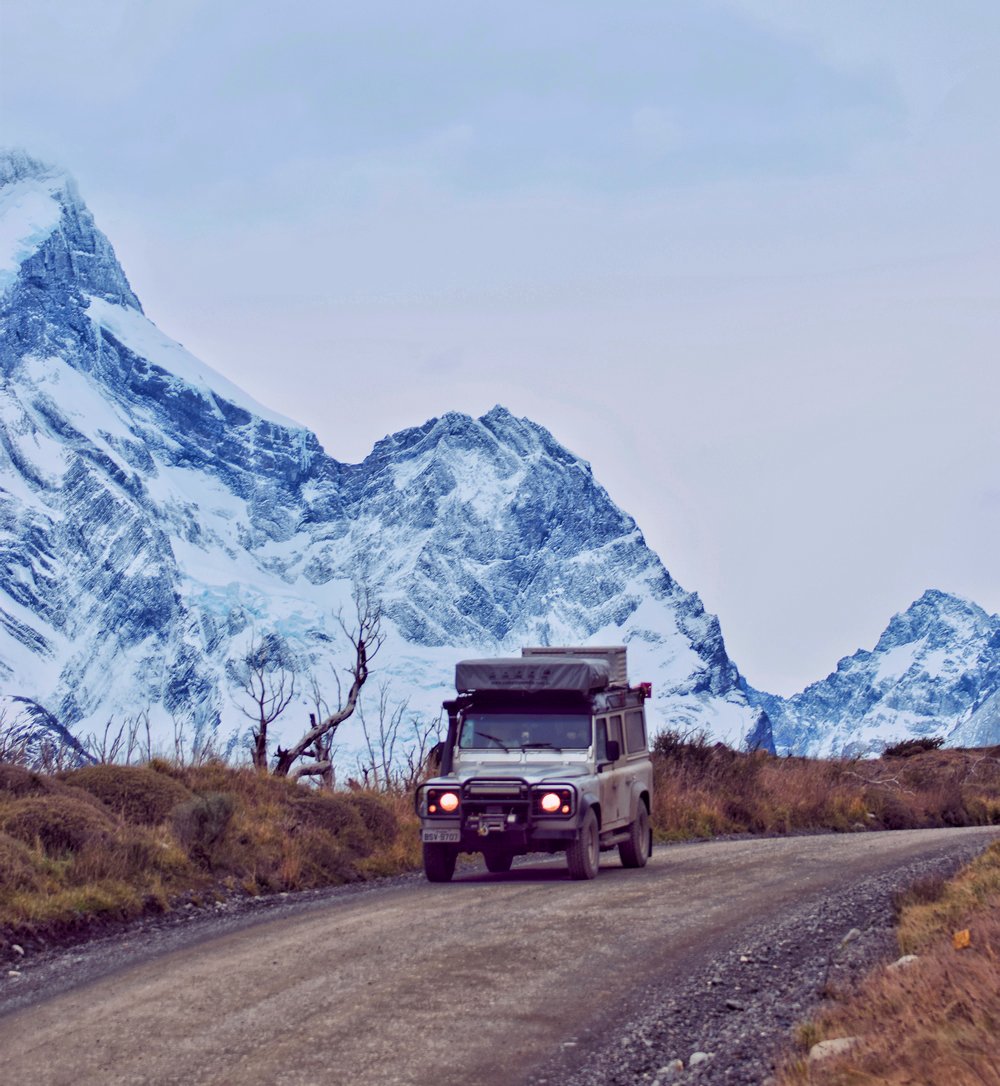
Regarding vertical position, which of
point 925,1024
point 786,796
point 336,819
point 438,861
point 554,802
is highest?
point 786,796

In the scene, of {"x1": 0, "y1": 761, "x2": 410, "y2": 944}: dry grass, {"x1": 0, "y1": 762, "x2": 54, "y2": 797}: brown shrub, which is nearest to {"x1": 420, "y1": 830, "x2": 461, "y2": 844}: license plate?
{"x1": 0, "y1": 761, "x2": 410, "y2": 944}: dry grass

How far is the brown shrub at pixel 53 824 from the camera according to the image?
14437 millimetres

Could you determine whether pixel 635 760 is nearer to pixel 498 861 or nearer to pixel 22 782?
pixel 498 861

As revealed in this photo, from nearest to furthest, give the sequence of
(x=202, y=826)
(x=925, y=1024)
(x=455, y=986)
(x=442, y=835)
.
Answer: (x=925, y=1024), (x=455, y=986), (x=202, y=826), (x=442, y=835)

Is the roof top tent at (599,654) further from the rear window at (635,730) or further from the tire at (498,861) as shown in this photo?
the tire at (498,861)

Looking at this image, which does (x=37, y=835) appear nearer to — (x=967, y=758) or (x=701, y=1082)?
(x=701, y=1082)

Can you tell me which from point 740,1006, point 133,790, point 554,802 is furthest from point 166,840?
point 740,1006

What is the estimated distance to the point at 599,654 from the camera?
19.2 metres

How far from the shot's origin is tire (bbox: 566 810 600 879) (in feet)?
52.7

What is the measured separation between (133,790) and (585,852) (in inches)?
207

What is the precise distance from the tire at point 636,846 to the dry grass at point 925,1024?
8.13m

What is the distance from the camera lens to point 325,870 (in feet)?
55.8

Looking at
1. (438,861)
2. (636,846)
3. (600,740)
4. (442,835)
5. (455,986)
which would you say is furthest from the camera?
(636,846)

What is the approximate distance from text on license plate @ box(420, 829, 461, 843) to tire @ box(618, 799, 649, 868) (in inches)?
102
